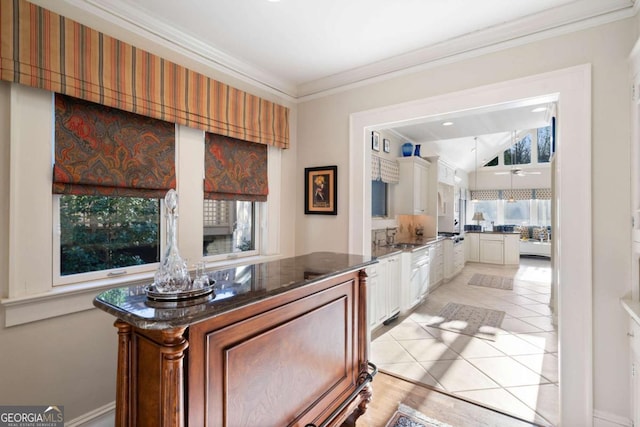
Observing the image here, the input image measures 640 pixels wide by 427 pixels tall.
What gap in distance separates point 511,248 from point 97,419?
939 centimetres

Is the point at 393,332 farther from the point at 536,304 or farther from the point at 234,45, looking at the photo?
the point at 234,45

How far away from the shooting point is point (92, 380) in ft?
6.49

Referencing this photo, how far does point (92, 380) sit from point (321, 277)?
5.63ft

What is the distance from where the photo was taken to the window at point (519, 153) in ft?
32.7

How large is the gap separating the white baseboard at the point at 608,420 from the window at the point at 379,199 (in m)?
3.37

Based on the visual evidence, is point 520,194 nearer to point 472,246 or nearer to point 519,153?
point 519,153

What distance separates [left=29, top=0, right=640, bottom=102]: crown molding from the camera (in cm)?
195

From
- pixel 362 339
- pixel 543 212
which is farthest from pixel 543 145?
pixel 362 339

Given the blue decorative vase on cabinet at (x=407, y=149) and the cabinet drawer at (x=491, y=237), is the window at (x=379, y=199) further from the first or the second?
the cabinet drawer at (x=491, y=237)

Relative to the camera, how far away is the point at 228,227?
301 cm

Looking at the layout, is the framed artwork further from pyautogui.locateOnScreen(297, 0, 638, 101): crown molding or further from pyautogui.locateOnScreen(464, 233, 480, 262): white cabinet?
pyautogui.locateOnScreen(464, 233, 480, 262): white cabinet

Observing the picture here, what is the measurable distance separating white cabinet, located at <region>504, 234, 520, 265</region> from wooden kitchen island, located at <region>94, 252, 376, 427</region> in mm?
8264

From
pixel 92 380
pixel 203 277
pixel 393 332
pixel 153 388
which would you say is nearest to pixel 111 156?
pixel 203 277

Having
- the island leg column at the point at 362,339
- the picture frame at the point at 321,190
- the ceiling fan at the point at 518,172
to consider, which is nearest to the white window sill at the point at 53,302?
the island leg column at the point at 362,339
